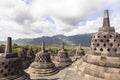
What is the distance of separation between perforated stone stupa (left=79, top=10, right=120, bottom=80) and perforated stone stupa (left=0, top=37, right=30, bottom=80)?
6.84 meters

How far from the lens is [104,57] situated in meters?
14.2

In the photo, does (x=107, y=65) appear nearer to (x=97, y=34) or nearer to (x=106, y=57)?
(x=106, y=57)

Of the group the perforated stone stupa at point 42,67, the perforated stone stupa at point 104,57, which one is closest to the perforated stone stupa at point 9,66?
the perforated stone stupa at point 104,57

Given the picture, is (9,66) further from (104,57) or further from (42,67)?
(42,67)

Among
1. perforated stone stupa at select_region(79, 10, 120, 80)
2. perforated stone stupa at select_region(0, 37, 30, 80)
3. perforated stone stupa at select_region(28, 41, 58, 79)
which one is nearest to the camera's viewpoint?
perforated stone stupa at select_region(79, 10, 120, 80)

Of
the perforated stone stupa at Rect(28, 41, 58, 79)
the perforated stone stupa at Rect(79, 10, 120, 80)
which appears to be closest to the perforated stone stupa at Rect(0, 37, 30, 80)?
the perforated stone stupa at Rect(79, 10, 120, 80)

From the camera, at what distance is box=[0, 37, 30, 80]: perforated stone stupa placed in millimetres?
15555

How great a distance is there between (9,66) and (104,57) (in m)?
9.69

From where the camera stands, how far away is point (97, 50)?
1515 cm

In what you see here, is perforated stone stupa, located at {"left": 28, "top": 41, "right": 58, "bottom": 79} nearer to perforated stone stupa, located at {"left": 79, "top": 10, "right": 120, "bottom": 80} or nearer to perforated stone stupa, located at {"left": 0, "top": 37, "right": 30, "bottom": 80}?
perforated stone stupa, located at {"left": 0, "top": 37, "right": 30, "bottom": 80}

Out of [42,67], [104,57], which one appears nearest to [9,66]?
[104,57]

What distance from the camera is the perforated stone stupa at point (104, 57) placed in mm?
13445

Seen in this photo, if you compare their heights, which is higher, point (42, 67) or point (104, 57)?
point (104, 57)

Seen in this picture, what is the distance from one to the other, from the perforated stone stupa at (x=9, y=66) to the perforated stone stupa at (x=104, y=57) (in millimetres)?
6835
